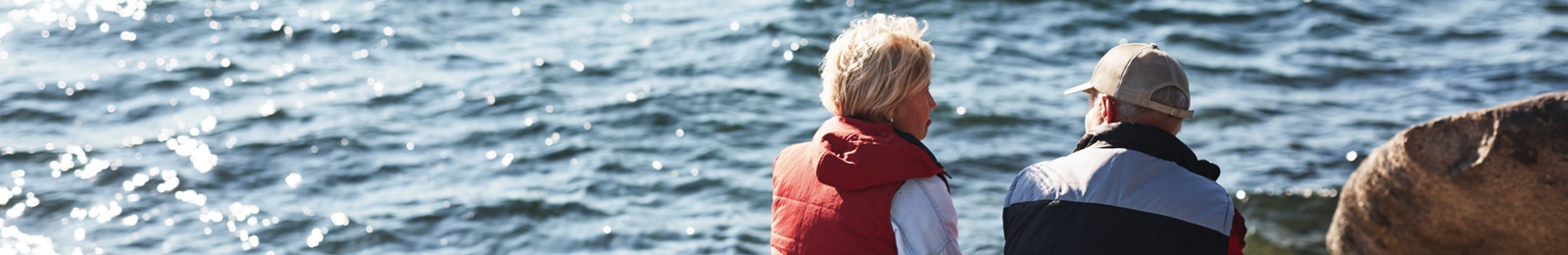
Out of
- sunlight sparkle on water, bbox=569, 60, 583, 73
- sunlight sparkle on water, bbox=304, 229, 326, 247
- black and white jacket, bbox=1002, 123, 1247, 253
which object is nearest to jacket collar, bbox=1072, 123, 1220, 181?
black and white jacket, bbox=1002, 123, 1247, 253

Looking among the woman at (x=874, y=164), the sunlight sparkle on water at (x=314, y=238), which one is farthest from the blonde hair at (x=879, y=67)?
the sunlight sparkle on water at (x=314, y=238)

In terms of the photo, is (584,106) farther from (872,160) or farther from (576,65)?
(872,160)

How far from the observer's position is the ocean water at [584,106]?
803 centimetres

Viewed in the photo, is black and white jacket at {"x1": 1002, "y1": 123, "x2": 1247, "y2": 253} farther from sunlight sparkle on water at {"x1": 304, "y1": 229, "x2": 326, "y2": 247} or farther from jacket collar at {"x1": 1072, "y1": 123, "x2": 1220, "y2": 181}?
sunlight sparkle on water at {"x1": 304, "y1": 229, "x2": 326, "y2": 247}

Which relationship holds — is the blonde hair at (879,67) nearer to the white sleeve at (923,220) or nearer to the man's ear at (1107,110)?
the white sleeve at (923,220)

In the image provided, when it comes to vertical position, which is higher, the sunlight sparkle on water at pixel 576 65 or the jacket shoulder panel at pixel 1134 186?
the sunlight sparkle on water at pixel 576 65

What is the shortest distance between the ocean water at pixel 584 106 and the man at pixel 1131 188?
4.21 meters

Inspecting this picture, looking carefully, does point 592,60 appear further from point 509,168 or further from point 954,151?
point 954,151

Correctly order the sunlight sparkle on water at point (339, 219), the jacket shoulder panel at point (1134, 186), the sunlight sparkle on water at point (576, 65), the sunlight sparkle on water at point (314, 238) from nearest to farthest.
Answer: the jacket shoulder panel at point (1134, 186)
the sunlight sparkle on water at point (314, 238)
the sunlight sparkle on water at point (339, 219)
the sunlight sparkle on water at point (576, 65)

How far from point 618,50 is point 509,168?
10.2 ft

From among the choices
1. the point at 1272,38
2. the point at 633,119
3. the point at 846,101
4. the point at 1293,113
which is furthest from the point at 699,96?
the point at 846,101

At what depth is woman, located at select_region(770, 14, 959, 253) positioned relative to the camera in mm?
3299

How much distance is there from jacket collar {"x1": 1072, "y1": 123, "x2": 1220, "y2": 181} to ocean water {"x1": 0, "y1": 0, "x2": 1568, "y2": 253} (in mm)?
4200

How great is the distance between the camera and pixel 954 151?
9.29 metres
